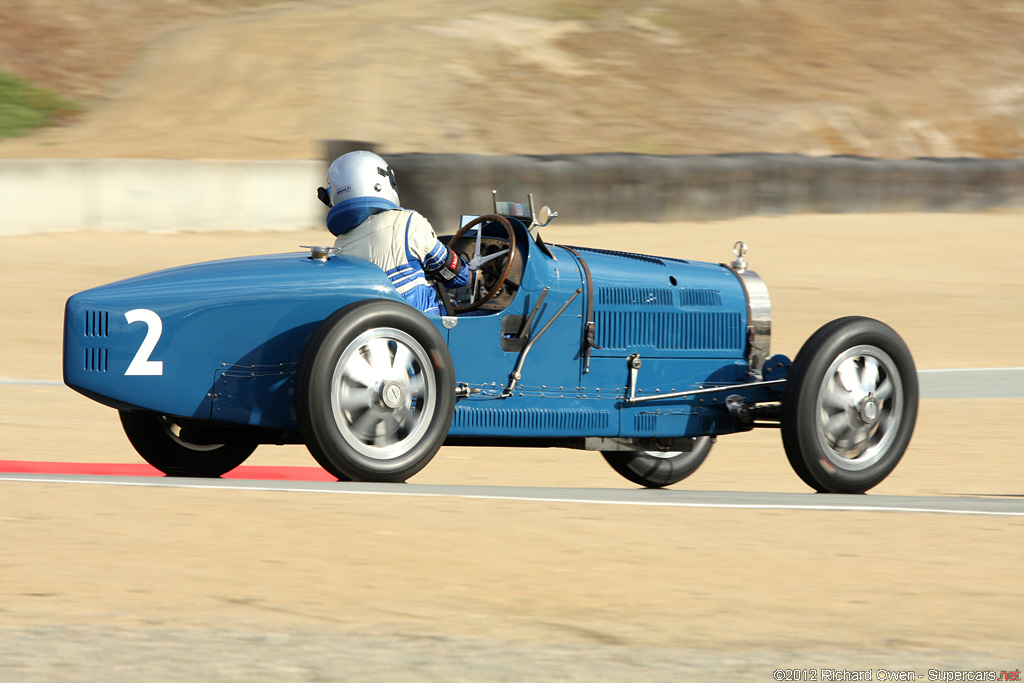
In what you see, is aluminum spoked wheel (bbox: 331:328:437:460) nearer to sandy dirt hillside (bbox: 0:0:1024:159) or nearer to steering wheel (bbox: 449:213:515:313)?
steering wheel (bbox: 449:213:515:313)

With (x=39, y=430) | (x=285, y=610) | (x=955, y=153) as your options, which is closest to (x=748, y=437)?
(x=39, y=430)

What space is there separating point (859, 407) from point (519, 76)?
2579 centimetres

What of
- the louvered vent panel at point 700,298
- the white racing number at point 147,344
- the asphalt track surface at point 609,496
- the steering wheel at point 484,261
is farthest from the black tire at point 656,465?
the white racing number at point 147,344

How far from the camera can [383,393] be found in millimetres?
6172

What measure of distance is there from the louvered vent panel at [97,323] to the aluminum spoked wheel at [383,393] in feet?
3.13

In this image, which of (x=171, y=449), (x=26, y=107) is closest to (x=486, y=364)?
(x=171, y=449)

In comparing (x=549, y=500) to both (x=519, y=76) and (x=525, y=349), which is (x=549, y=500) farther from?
(x=519, y=76)

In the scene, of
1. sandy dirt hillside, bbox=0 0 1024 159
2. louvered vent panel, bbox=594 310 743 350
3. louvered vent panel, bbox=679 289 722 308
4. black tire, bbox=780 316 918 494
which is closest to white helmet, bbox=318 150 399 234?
louvered vent panel, bbox=594 310 743 350

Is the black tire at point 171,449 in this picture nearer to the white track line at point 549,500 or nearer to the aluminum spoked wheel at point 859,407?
the white track line at point 549,500

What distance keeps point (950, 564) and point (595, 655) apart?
5.52ft

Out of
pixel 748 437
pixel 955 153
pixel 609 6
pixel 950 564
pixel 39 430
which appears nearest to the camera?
pixel 950 564

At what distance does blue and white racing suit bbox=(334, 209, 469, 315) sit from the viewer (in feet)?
21.8

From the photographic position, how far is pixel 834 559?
522 cm

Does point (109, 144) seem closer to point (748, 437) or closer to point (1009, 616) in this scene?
point (748, 437)
